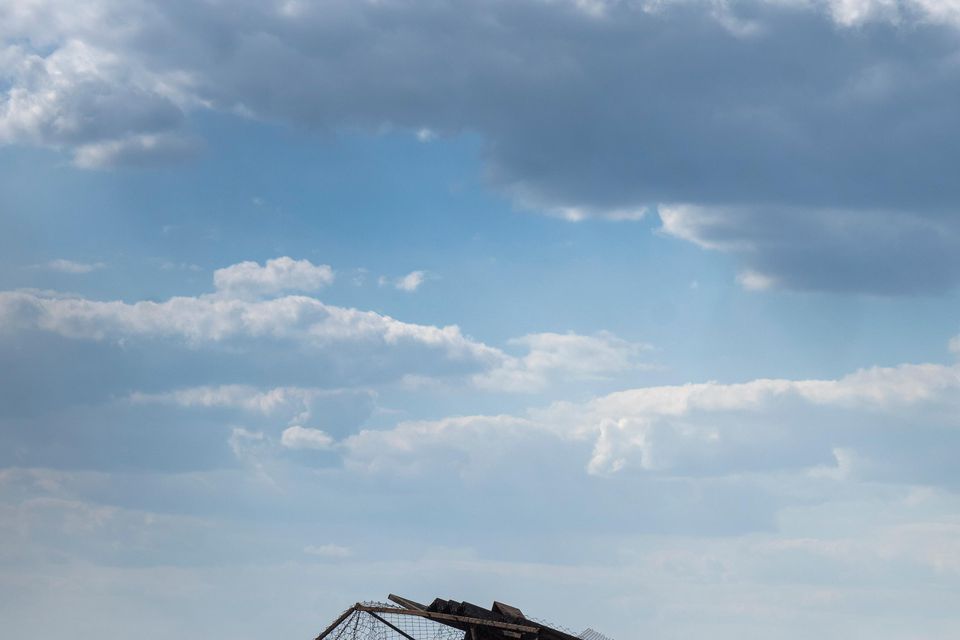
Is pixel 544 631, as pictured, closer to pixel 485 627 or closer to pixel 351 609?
pixel 485 627

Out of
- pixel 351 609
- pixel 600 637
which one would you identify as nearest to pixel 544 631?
pixel 600 637

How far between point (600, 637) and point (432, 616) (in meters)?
6.45

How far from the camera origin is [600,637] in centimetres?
5203

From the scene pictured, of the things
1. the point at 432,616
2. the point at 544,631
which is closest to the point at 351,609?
the point at 432,616

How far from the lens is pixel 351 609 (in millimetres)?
53781

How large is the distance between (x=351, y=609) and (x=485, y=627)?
5.09 m

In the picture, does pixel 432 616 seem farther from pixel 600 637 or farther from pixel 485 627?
pixel 600 637

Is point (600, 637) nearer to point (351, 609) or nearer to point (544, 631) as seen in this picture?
point (544, 631)

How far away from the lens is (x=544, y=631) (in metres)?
53.0

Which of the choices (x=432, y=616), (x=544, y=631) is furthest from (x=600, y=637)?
(x=432, y=616)

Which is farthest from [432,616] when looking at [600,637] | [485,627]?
[600,637]

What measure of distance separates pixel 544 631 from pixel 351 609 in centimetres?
730

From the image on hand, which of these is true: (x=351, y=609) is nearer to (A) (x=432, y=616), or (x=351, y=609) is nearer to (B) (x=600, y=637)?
(A) (x=432, y=616)

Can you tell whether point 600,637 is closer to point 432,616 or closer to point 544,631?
point 544,631
